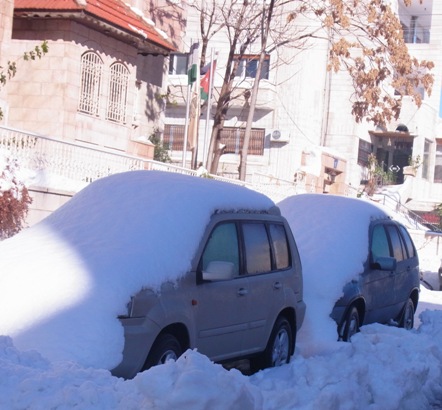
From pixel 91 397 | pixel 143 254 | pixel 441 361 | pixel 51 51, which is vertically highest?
pixel 51 51

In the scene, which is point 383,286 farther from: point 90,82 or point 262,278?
point 90,82

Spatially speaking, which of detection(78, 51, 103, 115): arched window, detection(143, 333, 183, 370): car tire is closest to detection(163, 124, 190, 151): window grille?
detection(78, 51, 103, 115): arched window

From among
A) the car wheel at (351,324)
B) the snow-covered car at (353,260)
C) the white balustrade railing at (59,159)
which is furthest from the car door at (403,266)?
the white balustrade railing at (59,159)

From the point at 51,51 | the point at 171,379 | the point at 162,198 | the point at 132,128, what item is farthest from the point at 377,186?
the point at 171,379

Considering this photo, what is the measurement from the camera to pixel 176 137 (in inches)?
1732

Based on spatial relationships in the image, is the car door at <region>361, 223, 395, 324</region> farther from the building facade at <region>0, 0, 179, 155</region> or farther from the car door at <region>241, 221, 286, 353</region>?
the building facade at <region>0, 0, 179, 155</region>

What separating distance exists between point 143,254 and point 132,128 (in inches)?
850

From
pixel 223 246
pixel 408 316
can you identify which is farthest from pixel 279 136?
pixel 223 246

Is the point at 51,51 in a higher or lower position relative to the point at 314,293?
higher

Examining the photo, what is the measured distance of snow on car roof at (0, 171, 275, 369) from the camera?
6.95m

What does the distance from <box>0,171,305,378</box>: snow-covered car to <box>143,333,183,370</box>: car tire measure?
0.03 ft

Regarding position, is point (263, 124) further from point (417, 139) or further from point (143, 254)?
point (143, 254)

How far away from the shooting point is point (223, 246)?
8664 millimetres

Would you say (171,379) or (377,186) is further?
(377,186)
